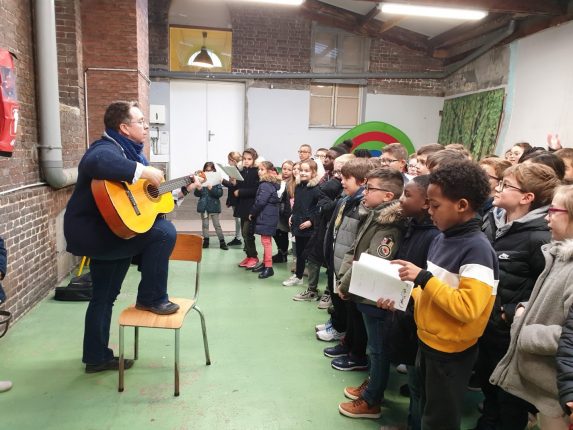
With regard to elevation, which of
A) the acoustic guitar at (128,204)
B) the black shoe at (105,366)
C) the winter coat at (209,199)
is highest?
the acoustic guitar at (128,204)

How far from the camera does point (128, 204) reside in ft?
7.90

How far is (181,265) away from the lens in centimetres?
538

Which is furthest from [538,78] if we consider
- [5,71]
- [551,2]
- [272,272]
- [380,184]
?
[5,71]

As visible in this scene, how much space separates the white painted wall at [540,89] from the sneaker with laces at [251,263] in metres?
4.64

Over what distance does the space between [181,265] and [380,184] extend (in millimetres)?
3641

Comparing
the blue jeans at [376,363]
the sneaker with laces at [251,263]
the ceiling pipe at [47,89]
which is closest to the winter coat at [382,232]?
the blue jeans at [376,363]

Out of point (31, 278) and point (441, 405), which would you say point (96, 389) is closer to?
point (31, 278)

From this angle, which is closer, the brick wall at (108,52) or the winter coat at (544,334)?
the winter coat at (544,334)

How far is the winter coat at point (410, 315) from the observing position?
205 cm

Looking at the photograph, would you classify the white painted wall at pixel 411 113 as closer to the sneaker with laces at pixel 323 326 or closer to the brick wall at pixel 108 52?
the brick wall at pixel 108 52

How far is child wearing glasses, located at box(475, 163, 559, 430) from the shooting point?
1.95 m

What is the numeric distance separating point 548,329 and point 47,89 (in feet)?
14.1

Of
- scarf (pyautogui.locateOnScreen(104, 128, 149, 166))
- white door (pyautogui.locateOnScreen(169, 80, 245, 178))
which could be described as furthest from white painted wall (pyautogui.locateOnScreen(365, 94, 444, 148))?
scarf (pyautogui.locateOnScreen(104, 128, 149, 166))

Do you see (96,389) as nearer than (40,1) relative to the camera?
Yes
